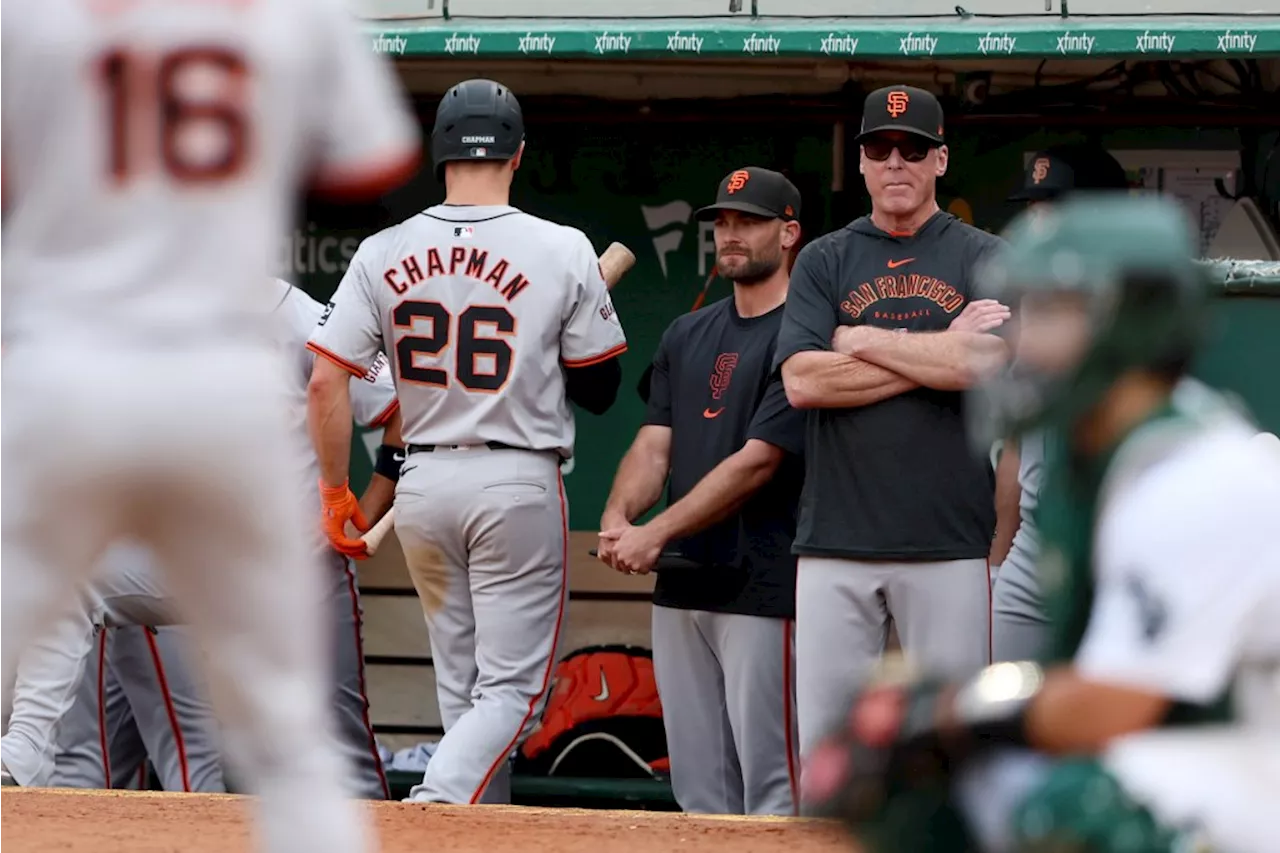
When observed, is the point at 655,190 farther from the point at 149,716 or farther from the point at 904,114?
the point at 149,716

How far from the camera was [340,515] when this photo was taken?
6340 millimetres

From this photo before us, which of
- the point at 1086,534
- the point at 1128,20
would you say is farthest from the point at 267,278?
the point at 1128,20

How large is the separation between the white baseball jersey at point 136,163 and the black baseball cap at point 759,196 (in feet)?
10.5

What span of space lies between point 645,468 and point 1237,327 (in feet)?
5.68

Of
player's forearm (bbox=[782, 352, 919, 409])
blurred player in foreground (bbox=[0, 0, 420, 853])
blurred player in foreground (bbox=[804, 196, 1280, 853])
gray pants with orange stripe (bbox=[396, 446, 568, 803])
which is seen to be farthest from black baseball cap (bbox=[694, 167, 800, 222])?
blurred player in foreground (bbox=[804, 196, 1280, 853])

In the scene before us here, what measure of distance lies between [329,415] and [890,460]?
1653 mm

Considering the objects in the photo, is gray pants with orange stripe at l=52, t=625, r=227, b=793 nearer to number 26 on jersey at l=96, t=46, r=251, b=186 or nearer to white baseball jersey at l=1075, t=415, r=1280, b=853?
number 26 on jersey at l=96, t=46, r=251, b=186

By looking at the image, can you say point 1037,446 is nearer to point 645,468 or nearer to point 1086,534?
point 645,468

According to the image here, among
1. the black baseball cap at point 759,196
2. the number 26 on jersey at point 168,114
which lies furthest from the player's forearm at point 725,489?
the number 26 on jersey at point 168,114

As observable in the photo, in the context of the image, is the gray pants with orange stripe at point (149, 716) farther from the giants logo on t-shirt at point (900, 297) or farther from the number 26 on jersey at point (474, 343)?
the giants logo on t-shirt at point (900, 297)

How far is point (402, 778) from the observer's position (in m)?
7.29

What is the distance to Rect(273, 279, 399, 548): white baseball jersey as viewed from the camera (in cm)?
640

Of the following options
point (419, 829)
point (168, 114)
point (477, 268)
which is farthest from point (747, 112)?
point (168, 114)

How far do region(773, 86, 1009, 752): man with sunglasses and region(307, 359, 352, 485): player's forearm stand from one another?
1.31 m
